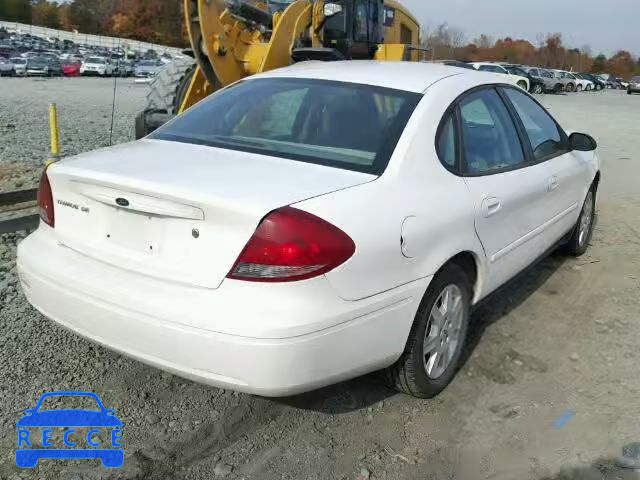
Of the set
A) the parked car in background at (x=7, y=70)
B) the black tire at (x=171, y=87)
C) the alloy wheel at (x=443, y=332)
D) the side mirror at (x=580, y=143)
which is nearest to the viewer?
the alloy wheel at (x=443, y=332)

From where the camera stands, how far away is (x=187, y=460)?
281 centimetres

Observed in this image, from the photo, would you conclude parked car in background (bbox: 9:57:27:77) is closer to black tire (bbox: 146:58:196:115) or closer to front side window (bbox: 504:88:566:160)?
black tire (bbox: 146:58:196:115)

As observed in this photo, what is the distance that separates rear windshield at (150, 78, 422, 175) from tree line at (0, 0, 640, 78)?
85251mm

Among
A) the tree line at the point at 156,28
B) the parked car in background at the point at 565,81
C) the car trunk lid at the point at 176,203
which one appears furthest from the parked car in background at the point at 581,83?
the car trunk lid at the point at 176,203

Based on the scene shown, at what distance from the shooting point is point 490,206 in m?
3.51

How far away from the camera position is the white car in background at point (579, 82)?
52.1 metres

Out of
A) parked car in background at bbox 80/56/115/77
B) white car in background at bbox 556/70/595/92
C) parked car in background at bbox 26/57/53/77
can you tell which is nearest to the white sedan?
parked car in background at bbox 26/57/53/77

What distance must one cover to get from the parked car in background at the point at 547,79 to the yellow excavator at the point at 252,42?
3495 cm

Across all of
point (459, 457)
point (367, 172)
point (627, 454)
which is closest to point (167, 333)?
point (367, 172)

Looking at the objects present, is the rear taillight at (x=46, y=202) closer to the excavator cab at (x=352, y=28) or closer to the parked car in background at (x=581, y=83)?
the excavator cab at (x=352, y=28)

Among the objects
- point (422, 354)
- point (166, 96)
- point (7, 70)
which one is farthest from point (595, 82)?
point (422, 354)

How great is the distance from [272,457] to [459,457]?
827mm

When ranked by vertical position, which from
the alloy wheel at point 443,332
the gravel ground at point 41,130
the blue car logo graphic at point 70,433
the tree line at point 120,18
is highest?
the tree line at point 120,18

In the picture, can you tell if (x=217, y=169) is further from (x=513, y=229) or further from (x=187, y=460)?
(x=513, y=229)
